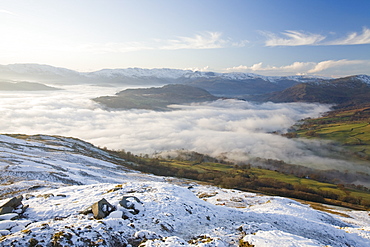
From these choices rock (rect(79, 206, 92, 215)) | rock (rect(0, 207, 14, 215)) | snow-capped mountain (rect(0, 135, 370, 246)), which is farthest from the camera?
rock (rect(79, 206, 92, 215))

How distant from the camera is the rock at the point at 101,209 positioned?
827 inches

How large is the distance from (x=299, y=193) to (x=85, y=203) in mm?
108278

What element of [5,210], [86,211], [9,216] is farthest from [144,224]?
[5,210]

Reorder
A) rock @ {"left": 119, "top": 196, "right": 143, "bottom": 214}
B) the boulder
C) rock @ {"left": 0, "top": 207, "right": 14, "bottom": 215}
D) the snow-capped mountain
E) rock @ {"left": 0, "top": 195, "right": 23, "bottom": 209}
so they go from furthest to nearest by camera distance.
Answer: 1. rock @ {"left": 119, "top": 196, "right": 143, "bottom": 214}
2. rock @ {"left": 0, "top": 195, "right": 23, "bottom": 209}
3. the boulder
4. rock @ {"left": 0, "top": 207, "right": 14, "bottom": 215}
5. the snow-capped mountain

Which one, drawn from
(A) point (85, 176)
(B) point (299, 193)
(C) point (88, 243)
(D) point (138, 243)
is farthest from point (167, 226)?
(B) point (299, 193)

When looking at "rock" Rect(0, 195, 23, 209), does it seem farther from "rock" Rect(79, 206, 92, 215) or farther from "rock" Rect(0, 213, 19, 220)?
"rock" Rect(79, 206, 92, 215)

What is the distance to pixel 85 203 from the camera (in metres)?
24.8

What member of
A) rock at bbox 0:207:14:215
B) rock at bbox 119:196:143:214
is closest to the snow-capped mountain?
rock at bbox 119:196:143:214

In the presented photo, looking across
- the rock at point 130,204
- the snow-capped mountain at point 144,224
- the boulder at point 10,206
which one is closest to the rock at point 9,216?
the snow-capped mountain at point 144,224

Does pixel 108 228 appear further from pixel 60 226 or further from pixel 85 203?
pixel 85 203

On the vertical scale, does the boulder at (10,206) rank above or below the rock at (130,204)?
above

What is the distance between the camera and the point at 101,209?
2167cm

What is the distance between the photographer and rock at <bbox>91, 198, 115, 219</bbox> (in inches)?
827

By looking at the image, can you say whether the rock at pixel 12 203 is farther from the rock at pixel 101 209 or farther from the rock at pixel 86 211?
the rock at pixel 101 209
